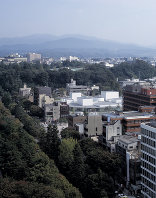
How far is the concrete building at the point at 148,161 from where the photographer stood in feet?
46.0

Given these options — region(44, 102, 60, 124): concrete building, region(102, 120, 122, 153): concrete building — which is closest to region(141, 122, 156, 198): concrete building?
region(102, 120, 122, 153): concrete building

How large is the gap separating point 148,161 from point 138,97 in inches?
481

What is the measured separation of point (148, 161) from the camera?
1443 cm

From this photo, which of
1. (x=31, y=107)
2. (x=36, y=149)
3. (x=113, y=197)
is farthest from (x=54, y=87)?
(x=113, y=197)

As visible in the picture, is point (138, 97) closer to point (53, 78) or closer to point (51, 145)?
point (51, 145)

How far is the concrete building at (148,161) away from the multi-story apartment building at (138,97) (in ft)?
34.4

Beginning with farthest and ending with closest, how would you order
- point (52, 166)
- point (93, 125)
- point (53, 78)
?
point (53, 78) < point (93, 125) < point (52, 166)

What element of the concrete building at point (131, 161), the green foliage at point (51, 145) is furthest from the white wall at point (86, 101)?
the concrete building at point (131, 161)

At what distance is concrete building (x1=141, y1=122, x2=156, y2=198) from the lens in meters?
14.0

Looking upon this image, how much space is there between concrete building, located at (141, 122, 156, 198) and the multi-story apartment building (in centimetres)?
1049

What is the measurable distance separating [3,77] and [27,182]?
28.5m

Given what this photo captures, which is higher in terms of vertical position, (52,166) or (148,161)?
(148,161)

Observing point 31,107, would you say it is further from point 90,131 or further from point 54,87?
point 54,87

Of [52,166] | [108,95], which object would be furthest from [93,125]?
[108,95]
